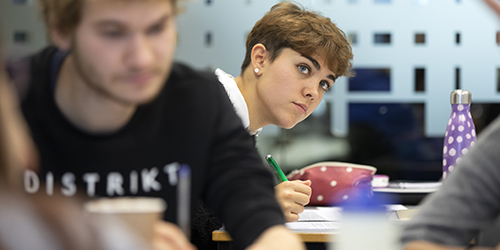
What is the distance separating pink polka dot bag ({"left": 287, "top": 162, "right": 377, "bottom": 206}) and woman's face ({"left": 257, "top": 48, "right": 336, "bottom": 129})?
19 cm

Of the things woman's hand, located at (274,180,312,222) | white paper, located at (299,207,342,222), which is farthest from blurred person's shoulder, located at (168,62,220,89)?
white paper, located at (299,207,342,222)

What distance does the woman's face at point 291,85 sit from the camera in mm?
1364

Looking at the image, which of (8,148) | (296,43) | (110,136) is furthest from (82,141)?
(296,43)

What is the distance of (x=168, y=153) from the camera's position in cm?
67

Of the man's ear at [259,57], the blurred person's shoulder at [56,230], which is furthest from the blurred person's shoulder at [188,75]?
the man's ear at [259,57]

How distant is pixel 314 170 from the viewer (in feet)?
4.99

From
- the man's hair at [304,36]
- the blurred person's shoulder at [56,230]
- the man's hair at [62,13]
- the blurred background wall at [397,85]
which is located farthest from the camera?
the blurred background wall at [397,85]

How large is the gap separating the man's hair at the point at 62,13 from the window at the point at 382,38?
250cm

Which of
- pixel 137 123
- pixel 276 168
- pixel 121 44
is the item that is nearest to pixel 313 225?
pixel 276 168

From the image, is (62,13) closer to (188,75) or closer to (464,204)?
(188,75)

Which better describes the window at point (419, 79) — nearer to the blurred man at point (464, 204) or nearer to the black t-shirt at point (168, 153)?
the blurred man at point (464, 204)

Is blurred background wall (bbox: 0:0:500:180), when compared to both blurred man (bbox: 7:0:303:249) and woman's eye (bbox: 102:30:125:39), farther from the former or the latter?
woman's eye (bbox: 102:30:125:39)

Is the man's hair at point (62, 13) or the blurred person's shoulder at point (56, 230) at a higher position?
the man's hair at point (62, 13)

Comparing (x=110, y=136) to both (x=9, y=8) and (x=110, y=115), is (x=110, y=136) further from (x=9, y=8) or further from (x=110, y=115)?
(x=9, y=8)
